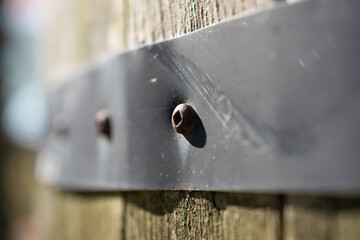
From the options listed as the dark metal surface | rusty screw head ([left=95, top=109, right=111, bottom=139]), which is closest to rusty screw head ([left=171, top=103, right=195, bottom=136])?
the dark metal surface

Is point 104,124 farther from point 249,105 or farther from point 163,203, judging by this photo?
point 249,105

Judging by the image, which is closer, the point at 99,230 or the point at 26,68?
the point at 99,230

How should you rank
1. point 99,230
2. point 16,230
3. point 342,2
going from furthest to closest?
1. point 16,230
2. point 99,230
3. point 342,2

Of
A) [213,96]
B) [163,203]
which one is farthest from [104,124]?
[213,96]

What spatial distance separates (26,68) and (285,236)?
583 cm

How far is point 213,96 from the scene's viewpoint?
49cm

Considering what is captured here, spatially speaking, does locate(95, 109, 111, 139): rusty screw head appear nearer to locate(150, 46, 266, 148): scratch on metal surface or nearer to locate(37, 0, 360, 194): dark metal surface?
locate(37, 0, 360, 194): dark metal surface

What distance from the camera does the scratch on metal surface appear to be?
17.1 inches

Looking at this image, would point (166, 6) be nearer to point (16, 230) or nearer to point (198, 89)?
point (198, 89)

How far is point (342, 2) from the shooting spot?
35 centimetres

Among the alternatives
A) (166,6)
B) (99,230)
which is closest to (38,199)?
(99,230)

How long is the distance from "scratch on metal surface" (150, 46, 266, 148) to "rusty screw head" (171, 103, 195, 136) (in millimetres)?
24

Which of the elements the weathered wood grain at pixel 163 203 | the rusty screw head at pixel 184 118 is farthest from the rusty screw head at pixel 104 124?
the rusty screw head at pixel 184 118

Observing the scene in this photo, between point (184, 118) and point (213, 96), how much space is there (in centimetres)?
5
